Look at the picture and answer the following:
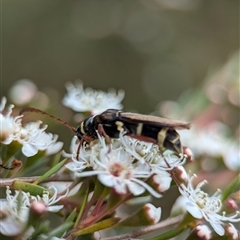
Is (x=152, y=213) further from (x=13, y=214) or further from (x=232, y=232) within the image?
(x=13, y=214)

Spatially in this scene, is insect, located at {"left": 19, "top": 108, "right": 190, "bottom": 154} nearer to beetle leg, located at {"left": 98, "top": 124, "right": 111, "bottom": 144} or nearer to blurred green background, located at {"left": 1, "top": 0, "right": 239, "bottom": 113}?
beetle leg, located at {"left": 98, "top": 124, "right": 111, "bottom": 144}

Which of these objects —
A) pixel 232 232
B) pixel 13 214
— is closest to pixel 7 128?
pixel 13 214

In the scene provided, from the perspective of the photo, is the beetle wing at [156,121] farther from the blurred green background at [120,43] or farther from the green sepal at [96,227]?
the blurred green background at [120,43]

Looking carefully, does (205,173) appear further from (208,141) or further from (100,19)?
(100,19)

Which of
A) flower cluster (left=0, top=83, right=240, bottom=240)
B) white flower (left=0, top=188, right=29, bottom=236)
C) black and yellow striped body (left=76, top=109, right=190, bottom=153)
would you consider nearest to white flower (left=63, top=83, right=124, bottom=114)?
flower cluster (left=0, top=83, right=240, bottom=240)

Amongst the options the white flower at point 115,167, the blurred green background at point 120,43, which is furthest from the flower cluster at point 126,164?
the blurred green background at point 120,43

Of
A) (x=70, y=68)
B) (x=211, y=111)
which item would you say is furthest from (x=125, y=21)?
(x=211, y=111)
